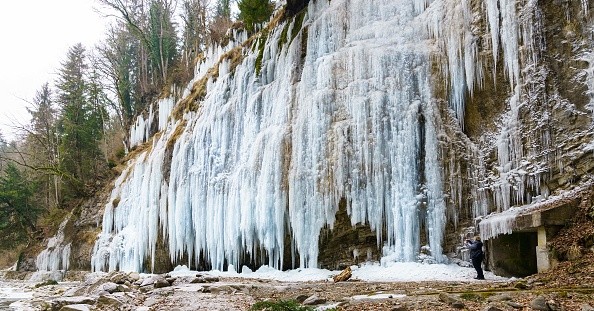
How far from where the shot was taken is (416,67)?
561 inches

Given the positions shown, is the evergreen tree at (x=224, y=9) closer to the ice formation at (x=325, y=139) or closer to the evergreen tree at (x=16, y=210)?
the ice formation at (x=325, y=139)

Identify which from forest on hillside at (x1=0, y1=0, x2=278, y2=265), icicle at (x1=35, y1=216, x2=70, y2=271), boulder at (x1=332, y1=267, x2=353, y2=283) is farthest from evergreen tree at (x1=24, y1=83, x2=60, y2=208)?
boulder at (x1=332, y1=267, x2=353, y2=283)

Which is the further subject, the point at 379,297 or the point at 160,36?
the point at 160,36

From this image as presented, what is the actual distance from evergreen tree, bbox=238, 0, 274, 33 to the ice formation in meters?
2.79

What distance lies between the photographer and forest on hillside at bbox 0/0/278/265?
3200cm

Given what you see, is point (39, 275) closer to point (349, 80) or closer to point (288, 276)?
point (288, 276)

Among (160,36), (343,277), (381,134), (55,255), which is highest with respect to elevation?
(160,36)

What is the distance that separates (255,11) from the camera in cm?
2247

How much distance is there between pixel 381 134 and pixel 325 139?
1834mm

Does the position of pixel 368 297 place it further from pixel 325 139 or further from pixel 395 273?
pixel 325 139

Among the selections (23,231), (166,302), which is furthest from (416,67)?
(23,231)

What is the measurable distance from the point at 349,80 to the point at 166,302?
880 centimetres

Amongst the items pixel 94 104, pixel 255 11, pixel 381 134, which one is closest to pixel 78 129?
pixel 94 104

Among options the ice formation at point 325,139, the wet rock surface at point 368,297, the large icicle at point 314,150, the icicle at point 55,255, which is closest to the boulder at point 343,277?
the wet rock surface at point 368,297
